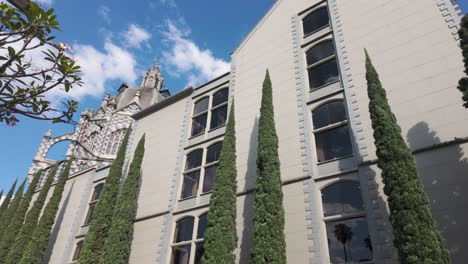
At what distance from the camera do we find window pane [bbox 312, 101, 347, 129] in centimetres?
1397

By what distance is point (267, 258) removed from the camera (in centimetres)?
1020

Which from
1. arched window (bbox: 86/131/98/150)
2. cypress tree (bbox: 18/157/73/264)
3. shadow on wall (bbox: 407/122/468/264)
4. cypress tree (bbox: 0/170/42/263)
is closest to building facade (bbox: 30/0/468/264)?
shadow on wall (bbox: 407/122/468/264)

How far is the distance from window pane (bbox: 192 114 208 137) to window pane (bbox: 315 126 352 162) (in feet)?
24.4

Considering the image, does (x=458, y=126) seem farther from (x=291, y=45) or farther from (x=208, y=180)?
(x=208, y=180)

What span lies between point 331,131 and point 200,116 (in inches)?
338

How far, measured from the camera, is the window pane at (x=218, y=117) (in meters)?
18.5

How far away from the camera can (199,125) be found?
19344 millimetres

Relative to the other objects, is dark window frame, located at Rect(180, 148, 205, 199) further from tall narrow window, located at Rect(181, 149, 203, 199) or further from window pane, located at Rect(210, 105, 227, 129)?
window pane, located at Rect(210, 105, 227, 129)

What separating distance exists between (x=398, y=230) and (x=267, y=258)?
→ 394 centimetres

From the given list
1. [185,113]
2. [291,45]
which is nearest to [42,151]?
[185,113]

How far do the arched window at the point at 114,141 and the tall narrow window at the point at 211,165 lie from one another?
2695cm

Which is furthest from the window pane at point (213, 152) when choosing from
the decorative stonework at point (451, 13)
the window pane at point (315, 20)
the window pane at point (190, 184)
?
the decorative stonework at point (451, 13)

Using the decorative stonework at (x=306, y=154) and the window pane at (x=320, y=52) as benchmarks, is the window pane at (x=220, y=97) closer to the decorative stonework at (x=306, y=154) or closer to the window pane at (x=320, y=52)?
the decorative stonework at (x=306, y=154)

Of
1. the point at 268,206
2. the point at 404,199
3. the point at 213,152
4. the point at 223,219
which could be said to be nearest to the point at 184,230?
the point at 213,152
